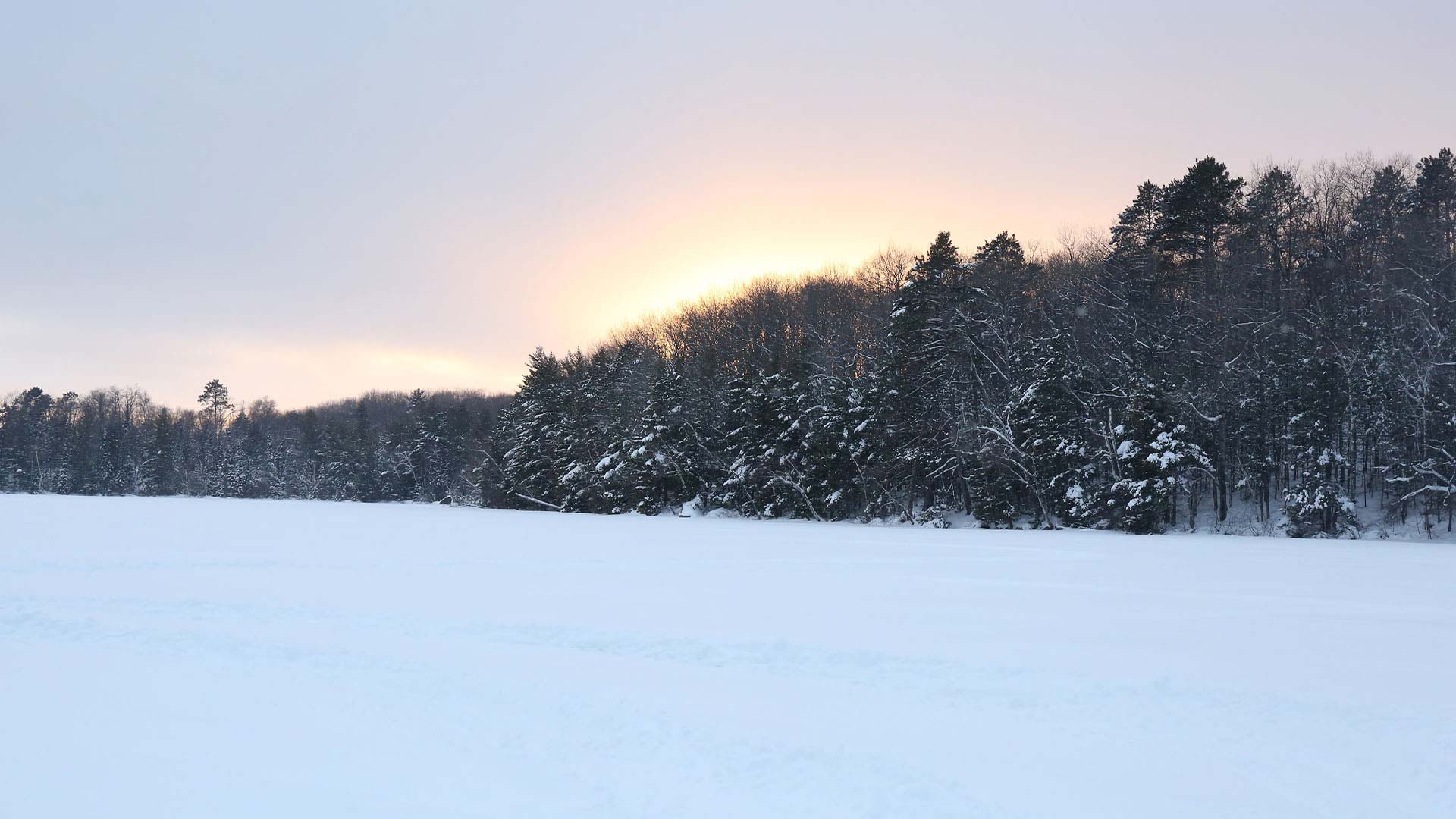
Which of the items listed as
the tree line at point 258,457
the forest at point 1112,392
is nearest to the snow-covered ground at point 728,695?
the forest at point 1112,392

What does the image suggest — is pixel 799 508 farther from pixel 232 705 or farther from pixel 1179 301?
pixel 232 705

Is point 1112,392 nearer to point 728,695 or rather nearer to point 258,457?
point 728,695

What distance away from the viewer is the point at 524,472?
47.6 metres

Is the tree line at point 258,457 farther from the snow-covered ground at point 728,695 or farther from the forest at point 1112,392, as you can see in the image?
the snow-covered ground at point 728,695

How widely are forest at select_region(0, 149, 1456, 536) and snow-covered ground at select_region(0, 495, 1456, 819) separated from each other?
57.9 ft

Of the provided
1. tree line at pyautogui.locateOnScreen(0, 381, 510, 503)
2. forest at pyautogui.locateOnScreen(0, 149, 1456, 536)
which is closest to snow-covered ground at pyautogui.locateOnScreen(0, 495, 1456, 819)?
forest at pyautogui.locateOnScreen(0, 149, 1456, 536)

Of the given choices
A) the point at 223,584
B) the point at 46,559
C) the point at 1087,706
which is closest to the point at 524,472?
the point at 46,559

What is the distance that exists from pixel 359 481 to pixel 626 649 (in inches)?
2905

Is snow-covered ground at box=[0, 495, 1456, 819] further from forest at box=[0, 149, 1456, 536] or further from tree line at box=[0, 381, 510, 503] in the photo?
tree line at box=[0, 381, 510, 503]

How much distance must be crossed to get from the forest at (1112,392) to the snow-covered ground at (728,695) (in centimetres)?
1764

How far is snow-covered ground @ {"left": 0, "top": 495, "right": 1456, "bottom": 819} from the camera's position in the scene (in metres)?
4.91

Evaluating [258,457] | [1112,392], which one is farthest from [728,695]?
[258,457]

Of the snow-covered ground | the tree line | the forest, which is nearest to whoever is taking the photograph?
the snow-covered ground

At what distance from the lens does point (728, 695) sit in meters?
6.52
